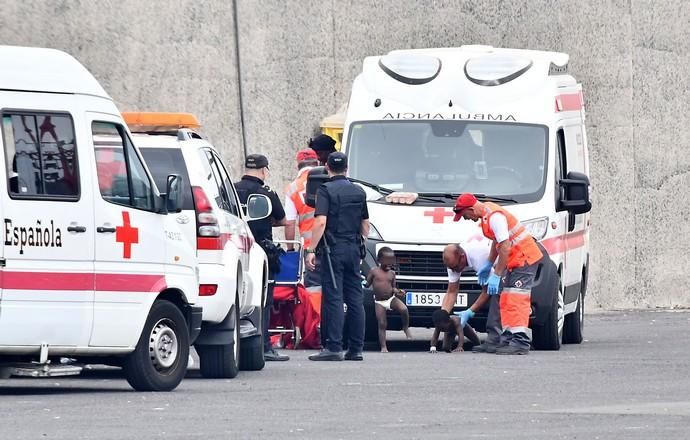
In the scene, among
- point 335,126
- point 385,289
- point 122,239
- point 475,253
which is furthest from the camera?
point 335,126

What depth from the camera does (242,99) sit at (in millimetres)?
26844

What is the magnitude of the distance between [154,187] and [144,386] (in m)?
1.32

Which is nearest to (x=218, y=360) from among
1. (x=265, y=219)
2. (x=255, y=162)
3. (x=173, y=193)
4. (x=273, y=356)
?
(x=173, y=193)

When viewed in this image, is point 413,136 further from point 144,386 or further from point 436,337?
point 144,386

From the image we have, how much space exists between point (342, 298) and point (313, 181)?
1.44 m

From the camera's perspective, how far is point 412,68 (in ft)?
67.5

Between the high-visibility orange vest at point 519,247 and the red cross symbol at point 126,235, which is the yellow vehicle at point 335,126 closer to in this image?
the high-visibility orange vest at point 519,247

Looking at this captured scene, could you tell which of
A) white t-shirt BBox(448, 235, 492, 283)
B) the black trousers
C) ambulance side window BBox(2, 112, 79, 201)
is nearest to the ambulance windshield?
white t-shirt BBox(448, 235, 492, 283)

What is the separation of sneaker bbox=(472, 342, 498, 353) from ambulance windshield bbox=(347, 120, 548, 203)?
145 centimetres

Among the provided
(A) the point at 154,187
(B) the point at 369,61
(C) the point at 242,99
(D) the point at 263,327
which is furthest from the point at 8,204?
(C) the point at 242,99

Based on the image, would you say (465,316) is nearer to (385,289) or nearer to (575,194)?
(385,289)

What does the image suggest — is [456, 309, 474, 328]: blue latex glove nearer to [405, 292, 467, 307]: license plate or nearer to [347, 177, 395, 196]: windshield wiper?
[405, 292, 467, 307]: license plate

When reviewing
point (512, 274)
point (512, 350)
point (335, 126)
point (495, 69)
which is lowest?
point (512, 350)

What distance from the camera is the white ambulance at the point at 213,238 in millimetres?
14828
